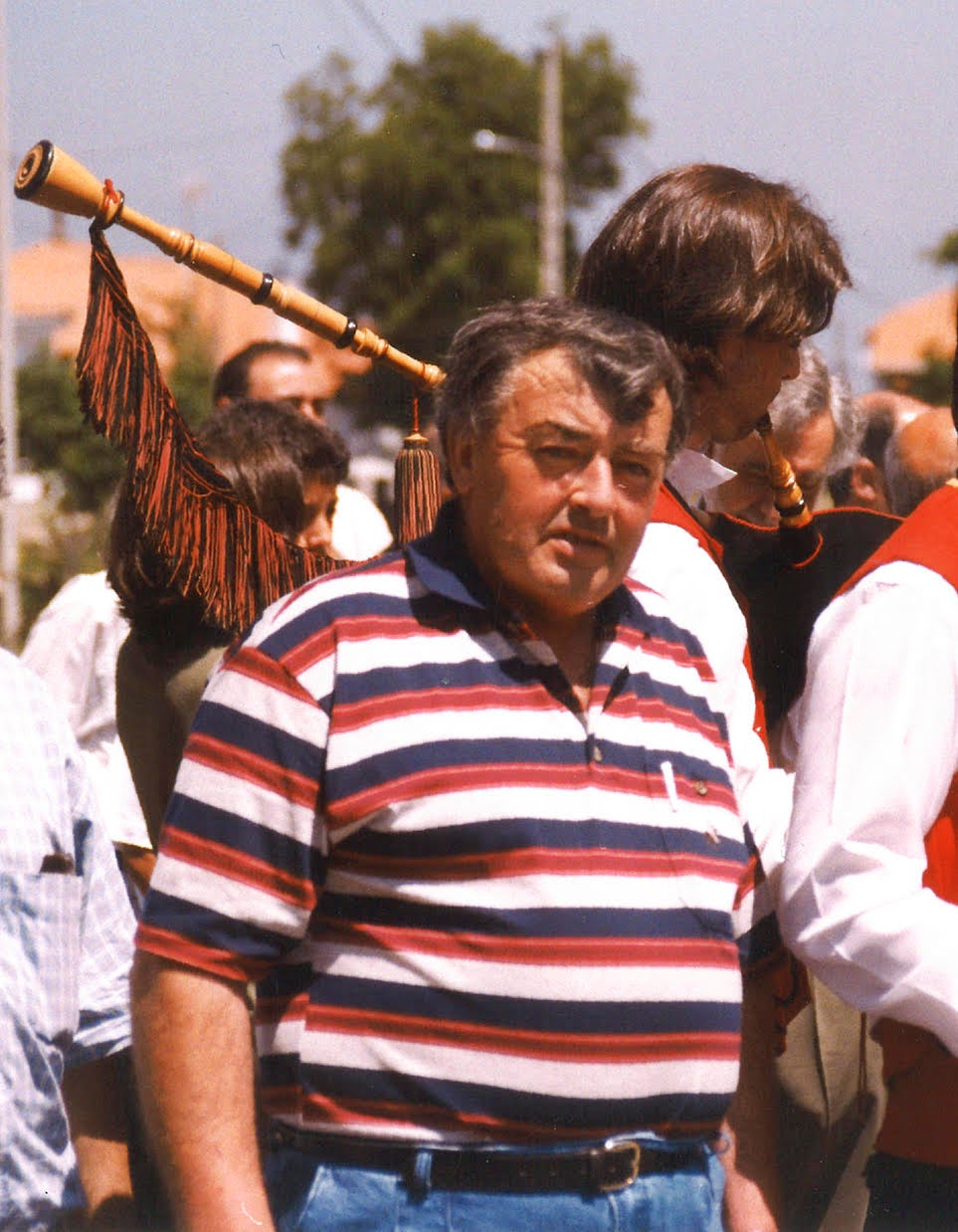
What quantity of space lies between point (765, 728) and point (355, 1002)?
3.01 feet

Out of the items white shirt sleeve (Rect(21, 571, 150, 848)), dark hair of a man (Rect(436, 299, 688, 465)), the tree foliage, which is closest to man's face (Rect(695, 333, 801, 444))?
dark hair of a man (Rect(436, 299, 688, 465))

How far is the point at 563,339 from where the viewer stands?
2.05 m

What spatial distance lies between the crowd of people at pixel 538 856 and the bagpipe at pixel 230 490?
36 cm

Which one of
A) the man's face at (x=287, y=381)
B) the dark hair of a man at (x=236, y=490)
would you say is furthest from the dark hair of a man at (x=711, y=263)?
the man's face at (x=287, y=381)

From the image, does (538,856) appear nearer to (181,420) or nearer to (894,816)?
(894,816)

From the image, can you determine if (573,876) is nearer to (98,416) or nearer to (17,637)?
(98,416)

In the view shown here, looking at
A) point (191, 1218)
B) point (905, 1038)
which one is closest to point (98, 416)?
point (191, 1218)

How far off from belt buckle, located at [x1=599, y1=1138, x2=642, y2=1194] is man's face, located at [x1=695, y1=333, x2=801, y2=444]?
94 cm

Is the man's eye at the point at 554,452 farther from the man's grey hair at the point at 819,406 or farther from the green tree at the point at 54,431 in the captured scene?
the green tree at the point at 54,431

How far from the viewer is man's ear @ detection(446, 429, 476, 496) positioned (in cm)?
208

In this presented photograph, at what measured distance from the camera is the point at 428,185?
31156 millimetres

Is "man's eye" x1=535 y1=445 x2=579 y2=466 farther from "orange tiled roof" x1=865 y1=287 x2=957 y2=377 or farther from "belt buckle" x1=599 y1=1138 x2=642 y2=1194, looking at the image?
"orange tiled roof" x1=865 y1=287 x2=957 y2=377

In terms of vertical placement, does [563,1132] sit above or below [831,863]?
below

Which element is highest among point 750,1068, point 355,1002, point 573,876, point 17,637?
point 573,876
